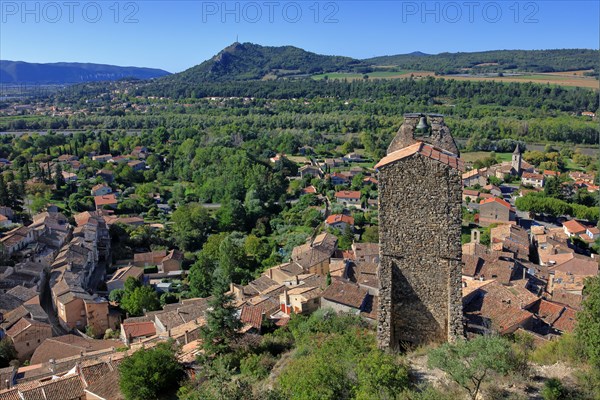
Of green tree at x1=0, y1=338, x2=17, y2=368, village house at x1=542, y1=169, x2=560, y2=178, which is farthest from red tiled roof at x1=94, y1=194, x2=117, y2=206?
village house at x1=542, y1=169, x2=560, y2=178

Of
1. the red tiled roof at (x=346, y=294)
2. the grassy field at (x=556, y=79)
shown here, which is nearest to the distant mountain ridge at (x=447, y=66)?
the grassy field at (x=556, y=79)

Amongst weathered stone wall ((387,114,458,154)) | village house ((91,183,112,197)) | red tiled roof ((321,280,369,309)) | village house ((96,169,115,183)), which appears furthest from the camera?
village house ((96,169,115,183))

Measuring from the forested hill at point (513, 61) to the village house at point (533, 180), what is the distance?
95.4 metres

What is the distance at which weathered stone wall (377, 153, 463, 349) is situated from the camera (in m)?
9.49

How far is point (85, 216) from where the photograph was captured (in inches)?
1658

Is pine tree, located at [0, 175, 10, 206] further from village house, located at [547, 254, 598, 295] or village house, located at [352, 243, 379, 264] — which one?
village house, located at [547, 254, 598, 295]

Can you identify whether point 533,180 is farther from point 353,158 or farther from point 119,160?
point 119,160

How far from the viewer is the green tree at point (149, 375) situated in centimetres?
1272

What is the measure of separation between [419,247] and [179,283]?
81.7 feet

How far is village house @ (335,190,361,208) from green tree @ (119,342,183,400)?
125ft

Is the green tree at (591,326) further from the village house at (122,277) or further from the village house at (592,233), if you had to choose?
the village house at (592,233)

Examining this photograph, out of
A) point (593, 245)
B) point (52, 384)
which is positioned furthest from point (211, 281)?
point (593, 245)

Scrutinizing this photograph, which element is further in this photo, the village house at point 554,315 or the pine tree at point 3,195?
the pine tree at point 3,195

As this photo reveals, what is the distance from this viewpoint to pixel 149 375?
12.8m
